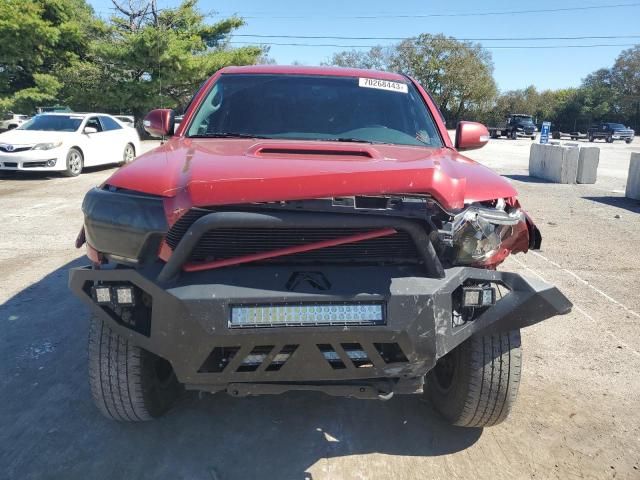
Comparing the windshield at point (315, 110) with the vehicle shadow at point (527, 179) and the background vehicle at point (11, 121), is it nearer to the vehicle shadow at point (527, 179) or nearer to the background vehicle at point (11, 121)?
the vehicle shadow at point (527, 179)

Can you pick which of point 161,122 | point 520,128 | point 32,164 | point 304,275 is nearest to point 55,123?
point 32,164

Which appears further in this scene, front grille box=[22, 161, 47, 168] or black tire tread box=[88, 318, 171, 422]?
front grille box=[22, 161, 47, 168]

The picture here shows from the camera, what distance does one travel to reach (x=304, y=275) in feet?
7.23

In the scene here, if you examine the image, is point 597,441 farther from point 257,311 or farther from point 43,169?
point 43,169

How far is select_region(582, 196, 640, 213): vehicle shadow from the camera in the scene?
9.95 metres

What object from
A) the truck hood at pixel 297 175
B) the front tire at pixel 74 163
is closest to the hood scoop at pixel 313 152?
the truck hood at pixel 297 175

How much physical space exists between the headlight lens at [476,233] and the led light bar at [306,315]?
45 centimetres

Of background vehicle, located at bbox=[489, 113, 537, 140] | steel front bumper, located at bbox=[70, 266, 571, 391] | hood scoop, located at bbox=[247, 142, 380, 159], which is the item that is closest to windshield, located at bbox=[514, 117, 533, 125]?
background vehicle, located at bbox=[489, 113, 537, 140]

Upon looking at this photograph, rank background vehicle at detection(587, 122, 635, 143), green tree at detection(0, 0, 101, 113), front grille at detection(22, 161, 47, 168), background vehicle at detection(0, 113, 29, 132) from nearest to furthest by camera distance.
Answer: front grille at detection(22, 161, 47, 168) < background vehicle at detection(0, 113, 29, 132) < green tree at detection(0, 0, 101, 113) < background vehicle at detection(587, 122, 635, 143)

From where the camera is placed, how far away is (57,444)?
2.64m

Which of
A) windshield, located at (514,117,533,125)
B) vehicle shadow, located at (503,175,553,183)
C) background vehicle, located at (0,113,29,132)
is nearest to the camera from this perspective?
vehicle shadow, located at (503,175,553,183)

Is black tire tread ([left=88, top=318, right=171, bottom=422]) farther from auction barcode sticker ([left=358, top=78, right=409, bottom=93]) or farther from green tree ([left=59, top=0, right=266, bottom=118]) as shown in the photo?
green tree ([left=59, top=0, right=266, bottom=118])

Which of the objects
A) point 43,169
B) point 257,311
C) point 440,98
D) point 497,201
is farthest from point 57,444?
point 440,98

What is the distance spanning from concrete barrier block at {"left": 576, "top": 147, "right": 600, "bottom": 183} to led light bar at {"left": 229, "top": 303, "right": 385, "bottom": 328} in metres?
13.1
